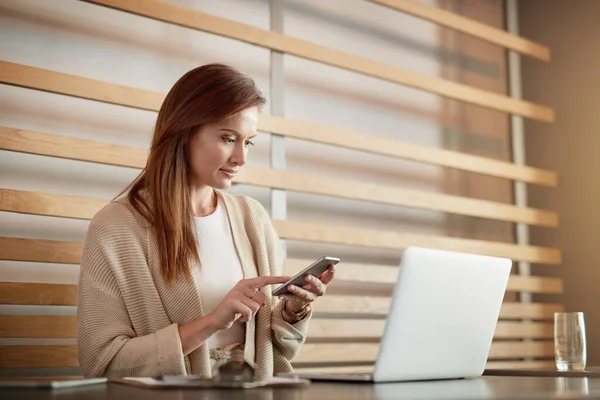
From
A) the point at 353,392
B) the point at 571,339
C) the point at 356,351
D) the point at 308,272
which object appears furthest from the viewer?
the point at 356,351

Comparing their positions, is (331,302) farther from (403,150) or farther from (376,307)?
(403,150)

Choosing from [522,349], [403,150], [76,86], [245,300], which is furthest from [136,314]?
[522,349]

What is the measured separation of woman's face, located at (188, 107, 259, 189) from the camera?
2.19 m

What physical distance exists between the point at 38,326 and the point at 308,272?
830mm

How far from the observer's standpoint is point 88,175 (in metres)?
2.52

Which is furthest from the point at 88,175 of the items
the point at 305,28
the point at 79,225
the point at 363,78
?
the point at 363,78

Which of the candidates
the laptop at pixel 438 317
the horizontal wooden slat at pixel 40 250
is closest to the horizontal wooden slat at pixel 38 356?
the horizontal wooden slat at pixel 40 250

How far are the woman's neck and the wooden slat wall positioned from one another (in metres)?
0.25

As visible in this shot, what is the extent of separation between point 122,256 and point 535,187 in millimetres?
2412

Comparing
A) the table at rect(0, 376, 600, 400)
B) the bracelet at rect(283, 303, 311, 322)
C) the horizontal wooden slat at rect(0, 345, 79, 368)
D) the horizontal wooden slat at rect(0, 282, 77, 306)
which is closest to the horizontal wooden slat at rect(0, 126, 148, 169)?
the horizontal wooden slat at rect(0, 282, 77, 306)

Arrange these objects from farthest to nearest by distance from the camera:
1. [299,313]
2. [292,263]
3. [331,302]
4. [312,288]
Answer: [331,302], [292,263], [299,313], [312,288]

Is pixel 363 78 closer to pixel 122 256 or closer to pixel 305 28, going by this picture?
pixel 305 28

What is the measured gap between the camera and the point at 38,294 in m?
2.22

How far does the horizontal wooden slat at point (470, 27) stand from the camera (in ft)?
11.0
